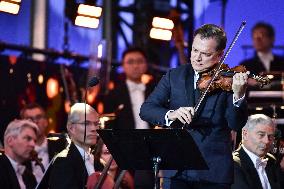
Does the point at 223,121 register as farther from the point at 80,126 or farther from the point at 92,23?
the point at 92,23

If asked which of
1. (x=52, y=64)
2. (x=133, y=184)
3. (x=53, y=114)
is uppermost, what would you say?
(x=52, y=64)

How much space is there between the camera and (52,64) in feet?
33.0

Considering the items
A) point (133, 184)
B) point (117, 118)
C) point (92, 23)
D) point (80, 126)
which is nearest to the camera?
point (80, 126)

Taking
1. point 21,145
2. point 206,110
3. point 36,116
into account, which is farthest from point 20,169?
point 206,110

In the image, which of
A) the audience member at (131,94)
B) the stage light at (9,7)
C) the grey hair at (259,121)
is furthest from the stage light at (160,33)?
the grey hair at (259,121)

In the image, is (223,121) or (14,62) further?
(14,62)

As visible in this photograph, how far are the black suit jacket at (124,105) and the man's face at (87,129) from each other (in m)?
2.09

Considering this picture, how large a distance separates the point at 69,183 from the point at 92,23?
3619 mm

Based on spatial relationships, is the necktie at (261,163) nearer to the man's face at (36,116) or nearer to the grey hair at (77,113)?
the grey hair at (77,113)

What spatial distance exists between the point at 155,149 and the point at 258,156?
234cm

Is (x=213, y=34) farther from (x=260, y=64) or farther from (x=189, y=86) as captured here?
(x=260, y=64)

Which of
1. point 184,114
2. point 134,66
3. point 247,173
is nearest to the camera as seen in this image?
point 184,114

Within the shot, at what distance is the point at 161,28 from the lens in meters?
10.0

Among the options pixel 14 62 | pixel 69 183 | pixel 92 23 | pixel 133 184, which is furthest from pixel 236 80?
pixel 14 62
